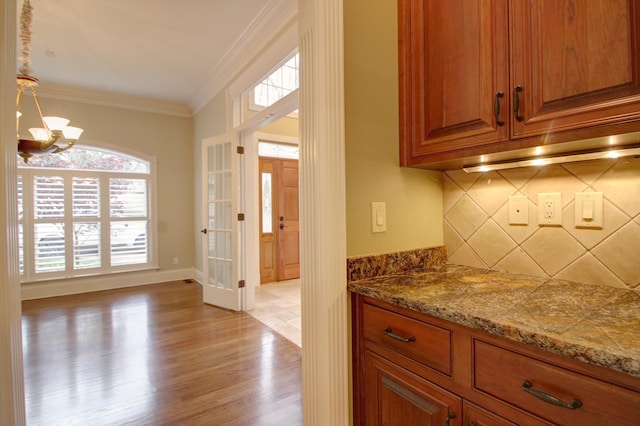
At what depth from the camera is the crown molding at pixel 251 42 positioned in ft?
8.63

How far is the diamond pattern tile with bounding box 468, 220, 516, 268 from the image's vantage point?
1.34 metres

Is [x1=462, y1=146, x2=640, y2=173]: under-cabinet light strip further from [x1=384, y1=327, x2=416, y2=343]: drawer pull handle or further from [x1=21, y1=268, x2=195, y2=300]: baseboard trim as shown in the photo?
[x1=21, y1=268, x2=195, y2=300]: baseboard trim

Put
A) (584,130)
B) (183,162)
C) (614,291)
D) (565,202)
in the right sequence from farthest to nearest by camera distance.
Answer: (183,162)
(565,202)
(614,291)
(584,130)

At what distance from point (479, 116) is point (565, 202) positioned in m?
0.49

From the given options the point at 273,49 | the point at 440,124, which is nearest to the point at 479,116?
the point at 440,124

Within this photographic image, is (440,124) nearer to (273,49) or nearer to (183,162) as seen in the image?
(273,49)

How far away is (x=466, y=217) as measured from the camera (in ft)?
4.82

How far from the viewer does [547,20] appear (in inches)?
37.0

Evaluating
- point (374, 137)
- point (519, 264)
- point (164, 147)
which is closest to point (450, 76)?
point (374, 137)

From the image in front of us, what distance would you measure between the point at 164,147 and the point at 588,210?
558 centimetres

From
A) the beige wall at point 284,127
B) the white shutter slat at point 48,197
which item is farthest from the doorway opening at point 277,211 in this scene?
the white shutter slat at point 48,197

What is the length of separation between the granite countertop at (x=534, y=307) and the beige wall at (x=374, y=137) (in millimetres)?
201

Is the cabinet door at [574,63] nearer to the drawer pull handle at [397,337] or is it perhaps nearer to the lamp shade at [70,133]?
the drawer pull handle at [397,337]

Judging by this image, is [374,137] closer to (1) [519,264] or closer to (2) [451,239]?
(2) [451,239]
